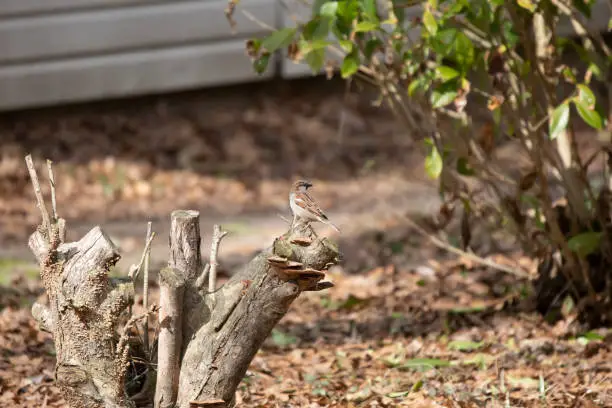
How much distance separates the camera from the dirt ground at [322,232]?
4.05m

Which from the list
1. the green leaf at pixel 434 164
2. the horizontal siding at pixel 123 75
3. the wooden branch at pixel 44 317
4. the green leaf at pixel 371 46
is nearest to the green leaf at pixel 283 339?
the green leaf at pixel 434 164

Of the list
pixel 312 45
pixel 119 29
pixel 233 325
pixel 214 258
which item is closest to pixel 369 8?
pixel 312 45

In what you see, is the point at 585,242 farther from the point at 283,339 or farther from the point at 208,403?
the point at 208,403

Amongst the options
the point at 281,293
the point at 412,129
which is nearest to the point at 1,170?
the point at 412,129

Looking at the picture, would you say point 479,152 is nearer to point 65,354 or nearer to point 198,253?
point 198,253

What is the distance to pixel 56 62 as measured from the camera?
30.6 ft

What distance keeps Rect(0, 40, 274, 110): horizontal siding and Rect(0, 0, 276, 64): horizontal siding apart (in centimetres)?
10

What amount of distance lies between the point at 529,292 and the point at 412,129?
1202 mm

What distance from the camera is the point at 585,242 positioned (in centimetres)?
426

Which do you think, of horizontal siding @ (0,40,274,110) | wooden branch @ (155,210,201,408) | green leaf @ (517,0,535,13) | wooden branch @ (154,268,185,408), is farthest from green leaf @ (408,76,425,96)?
horizontal siding @ (0,40,274,110)

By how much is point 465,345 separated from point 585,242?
2.48 feet

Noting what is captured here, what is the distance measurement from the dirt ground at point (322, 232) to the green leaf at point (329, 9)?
782 mm

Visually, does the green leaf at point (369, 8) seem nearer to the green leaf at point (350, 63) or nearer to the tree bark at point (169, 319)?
the green leaf at point (350, 63)

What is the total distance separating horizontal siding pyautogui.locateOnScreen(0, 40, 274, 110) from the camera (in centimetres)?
923
